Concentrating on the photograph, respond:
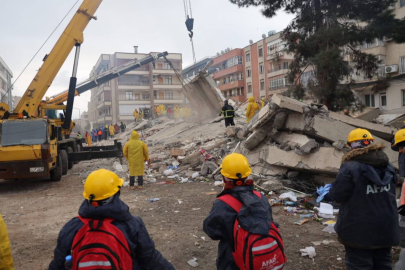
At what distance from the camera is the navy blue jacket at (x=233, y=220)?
1923 mm

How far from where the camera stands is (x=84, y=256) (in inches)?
64.5

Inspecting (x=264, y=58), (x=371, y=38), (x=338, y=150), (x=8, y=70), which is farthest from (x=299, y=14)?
(x=8, y=70)

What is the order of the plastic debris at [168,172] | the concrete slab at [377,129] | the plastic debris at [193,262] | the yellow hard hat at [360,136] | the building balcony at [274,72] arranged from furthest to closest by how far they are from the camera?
the building balcony at [274,72] → the plastic debris at [168,172] → the concrete slab at [377,129] → the plastic debris at [193,262] → the yellow hard hat at [360,136]

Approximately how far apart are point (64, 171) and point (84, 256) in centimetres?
1032

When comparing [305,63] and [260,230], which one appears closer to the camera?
[260,230]

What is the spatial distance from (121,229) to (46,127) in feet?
27.3

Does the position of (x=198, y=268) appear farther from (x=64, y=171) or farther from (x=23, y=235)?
(x=64, y=171)

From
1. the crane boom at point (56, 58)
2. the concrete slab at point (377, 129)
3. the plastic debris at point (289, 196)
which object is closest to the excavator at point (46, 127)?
the crane boom at point (56, 58)

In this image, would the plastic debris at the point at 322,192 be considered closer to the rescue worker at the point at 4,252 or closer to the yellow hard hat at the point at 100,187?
the yellow hard hat at the point at 100,187

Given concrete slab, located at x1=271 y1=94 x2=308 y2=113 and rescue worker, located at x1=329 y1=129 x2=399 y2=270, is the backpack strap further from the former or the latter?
concrete slab, located at x1=271 y1=94 x2=308 y2=113

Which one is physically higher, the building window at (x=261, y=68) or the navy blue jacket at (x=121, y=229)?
the building window at (x=261, y=68)

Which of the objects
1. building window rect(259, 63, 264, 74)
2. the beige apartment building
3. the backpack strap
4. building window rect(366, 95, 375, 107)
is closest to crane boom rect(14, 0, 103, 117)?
the backpack strap

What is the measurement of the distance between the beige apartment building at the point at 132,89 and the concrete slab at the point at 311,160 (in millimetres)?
42651

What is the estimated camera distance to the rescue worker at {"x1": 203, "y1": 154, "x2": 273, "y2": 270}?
1936 mm
